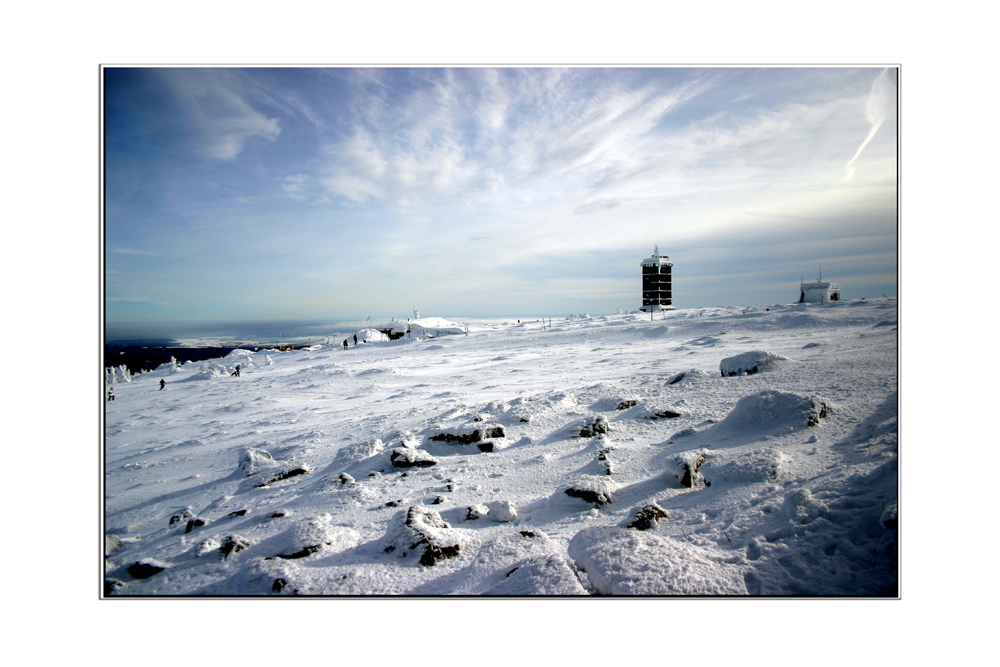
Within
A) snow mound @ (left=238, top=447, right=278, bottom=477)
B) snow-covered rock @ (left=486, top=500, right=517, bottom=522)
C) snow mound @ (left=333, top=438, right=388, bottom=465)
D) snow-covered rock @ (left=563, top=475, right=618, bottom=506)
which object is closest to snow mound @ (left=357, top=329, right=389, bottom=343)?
snow mound @ (left=238, top=447, right=278, bottom=477)

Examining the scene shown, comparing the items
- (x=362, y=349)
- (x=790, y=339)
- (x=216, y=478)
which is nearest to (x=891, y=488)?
(x=790, y=339)

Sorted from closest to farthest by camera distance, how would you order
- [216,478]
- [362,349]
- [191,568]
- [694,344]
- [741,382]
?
1. [191,568]
2. [216,478]
3. [741,382]
4. [694,344]
5. [362,349]

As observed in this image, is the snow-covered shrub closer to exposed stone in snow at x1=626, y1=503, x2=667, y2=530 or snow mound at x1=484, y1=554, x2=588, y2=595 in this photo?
exposed stone in snow at x1=626, y1=503, x2=667, y2=530

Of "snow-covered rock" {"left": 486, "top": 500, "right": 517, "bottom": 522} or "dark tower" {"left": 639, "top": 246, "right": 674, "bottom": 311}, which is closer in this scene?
"snow-covered rock" {"left": 486, "top": 500, "right": 517, "bottom": 522}

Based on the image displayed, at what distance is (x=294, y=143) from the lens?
13.8 ft

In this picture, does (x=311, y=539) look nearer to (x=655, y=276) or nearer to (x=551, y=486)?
→ (x=551, y=486)

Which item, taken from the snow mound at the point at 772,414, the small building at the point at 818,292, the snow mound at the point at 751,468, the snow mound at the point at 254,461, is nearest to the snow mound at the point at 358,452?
the snow mound at the point at 254,461

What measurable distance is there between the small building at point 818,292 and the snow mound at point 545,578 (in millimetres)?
3682

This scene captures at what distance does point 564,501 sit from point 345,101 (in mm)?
4099

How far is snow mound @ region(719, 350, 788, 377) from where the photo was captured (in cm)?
472

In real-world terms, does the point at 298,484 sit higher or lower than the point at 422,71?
lower

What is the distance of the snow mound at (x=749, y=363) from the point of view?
4723 millimetres

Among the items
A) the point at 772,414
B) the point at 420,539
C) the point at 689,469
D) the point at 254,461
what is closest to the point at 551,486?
the point at 689,469

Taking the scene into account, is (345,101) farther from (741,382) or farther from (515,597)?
(741,382)
